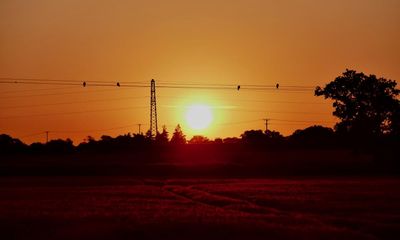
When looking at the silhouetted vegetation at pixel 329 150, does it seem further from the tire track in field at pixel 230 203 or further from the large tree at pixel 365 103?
the tire track in field at pixel 230 203

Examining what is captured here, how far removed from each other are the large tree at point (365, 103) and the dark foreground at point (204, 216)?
127ft

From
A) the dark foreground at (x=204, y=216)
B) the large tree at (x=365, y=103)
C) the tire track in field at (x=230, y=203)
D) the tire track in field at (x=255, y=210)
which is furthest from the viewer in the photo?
the large tree at (x=365, y=103)

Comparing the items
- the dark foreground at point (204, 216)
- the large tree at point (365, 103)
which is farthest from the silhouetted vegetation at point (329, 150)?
the dark foreground at point (204, 216)

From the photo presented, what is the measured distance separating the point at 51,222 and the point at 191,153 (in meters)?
89.9

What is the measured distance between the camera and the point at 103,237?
917 inches

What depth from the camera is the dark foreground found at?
24.2 meters

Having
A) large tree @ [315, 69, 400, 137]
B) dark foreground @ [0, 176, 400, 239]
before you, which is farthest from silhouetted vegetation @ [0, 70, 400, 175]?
dark foreground @ [0, 176, 400, 239]

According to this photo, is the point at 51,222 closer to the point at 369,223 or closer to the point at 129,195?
the point at 369,223

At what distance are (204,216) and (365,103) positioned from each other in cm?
5861

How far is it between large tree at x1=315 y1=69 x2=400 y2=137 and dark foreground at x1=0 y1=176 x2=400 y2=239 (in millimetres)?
38718

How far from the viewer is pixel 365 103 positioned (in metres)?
83.7

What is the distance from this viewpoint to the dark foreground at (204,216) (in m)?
24.2

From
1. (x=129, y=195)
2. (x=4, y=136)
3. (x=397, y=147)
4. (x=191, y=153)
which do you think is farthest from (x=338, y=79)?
(x=4, y=136)

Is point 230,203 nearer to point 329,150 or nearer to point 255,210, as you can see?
point 255,210
